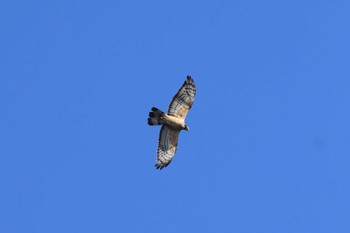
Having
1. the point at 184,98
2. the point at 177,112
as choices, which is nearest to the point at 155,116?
the point at 177,112

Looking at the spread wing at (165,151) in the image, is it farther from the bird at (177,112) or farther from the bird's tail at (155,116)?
the bird's tail at (155,116)

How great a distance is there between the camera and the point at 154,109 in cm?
5428

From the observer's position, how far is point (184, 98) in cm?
5469

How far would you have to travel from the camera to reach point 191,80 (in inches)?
2158

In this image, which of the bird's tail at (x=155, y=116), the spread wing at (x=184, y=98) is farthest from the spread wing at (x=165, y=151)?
the spread wing at (x=184, y=98)

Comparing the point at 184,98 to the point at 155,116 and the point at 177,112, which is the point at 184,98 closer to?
the point at 177,112

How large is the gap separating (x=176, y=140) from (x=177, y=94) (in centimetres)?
248

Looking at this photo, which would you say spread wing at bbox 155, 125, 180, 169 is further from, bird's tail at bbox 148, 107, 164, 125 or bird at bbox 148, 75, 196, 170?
bird's tail at bbox 148, 107, 164, 125

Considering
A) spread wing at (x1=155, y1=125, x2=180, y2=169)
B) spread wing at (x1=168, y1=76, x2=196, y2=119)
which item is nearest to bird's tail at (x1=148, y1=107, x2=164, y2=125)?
spread wing at (x1=168, y1=76, x2=196, y2=119)

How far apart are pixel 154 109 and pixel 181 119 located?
1.47 m

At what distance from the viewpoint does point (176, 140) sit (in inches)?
2206

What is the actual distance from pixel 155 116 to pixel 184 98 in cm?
152

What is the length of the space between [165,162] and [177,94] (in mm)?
3397

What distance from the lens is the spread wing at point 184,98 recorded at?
5469 centimetres
